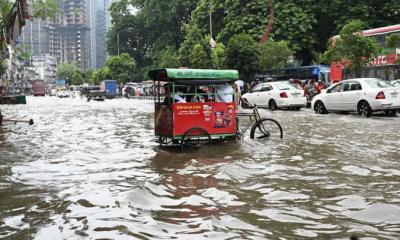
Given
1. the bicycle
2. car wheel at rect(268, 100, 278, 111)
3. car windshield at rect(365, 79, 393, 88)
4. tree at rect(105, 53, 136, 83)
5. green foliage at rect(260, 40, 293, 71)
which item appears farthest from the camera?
tree at rect(105, 53, 136, 83)

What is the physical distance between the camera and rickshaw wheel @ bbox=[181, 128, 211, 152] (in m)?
11.8

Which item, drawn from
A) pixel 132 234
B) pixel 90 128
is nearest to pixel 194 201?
pixel 132 234

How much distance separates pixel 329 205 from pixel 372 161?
341cm

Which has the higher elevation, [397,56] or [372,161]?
[397,56]

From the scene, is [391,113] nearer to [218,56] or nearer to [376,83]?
[376,83]

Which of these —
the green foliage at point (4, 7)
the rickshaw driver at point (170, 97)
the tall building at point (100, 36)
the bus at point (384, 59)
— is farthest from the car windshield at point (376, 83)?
the tall building at point (100, 36)

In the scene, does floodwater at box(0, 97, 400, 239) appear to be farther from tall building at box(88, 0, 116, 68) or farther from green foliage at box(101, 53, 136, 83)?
tall building at box(88, 0, 116, 68)

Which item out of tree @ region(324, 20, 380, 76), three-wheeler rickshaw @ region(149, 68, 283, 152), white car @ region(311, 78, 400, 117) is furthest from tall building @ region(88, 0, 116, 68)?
three-wheeler rickshaw @ region(149, 68, 283, 152)

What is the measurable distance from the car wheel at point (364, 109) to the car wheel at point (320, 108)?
2270 millimetres

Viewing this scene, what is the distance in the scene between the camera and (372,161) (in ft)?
31.5

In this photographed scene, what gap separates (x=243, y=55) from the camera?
35.2m

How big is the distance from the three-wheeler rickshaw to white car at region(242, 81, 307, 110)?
12.0 meters

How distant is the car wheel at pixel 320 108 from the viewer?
71.1 feet

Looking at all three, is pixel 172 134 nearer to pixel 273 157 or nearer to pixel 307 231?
pixel 273 157
